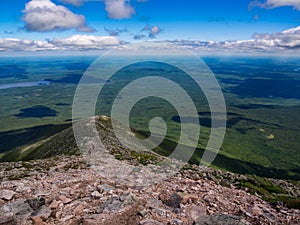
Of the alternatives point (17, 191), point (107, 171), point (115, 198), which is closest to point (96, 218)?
point (115, 198)

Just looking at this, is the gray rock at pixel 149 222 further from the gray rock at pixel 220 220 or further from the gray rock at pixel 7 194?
the gray rock at pixel 7 194

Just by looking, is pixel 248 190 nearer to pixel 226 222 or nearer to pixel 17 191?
pixel 226 222

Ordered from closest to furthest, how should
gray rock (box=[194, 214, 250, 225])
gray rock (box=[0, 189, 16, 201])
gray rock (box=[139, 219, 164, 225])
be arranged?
gray rock (box=[139, 219, 164, 225])
gray rock (box=[194, 214, 250, 225])
gray rock (box=[0, 189, 16, 201])

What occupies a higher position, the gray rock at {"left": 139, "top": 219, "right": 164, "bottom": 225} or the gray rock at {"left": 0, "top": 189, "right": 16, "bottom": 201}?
the gray rock at {"left": 139, "top": 219, "right": 164, "bottom": 225}

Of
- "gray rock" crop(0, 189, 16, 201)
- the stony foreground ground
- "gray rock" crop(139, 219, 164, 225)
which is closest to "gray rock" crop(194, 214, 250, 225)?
the stony foreground ground

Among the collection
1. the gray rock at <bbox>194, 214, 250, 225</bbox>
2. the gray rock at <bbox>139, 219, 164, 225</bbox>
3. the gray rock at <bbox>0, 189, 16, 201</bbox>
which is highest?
the gray rock at <bbox>139, 219, 164, 225</bbox>

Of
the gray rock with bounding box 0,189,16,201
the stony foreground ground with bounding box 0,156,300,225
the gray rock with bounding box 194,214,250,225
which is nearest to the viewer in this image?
the gray rock with bounding box 194,214,250,225

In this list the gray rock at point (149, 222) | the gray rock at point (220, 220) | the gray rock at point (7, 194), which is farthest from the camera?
the gray rock at point (7, 194)

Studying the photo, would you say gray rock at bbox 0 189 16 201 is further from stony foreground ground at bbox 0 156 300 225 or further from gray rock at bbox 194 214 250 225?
gray rock at bbox 194 214 250 225

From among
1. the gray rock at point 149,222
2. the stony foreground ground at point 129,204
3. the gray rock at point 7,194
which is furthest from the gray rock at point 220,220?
the gray rock at point 7,194
